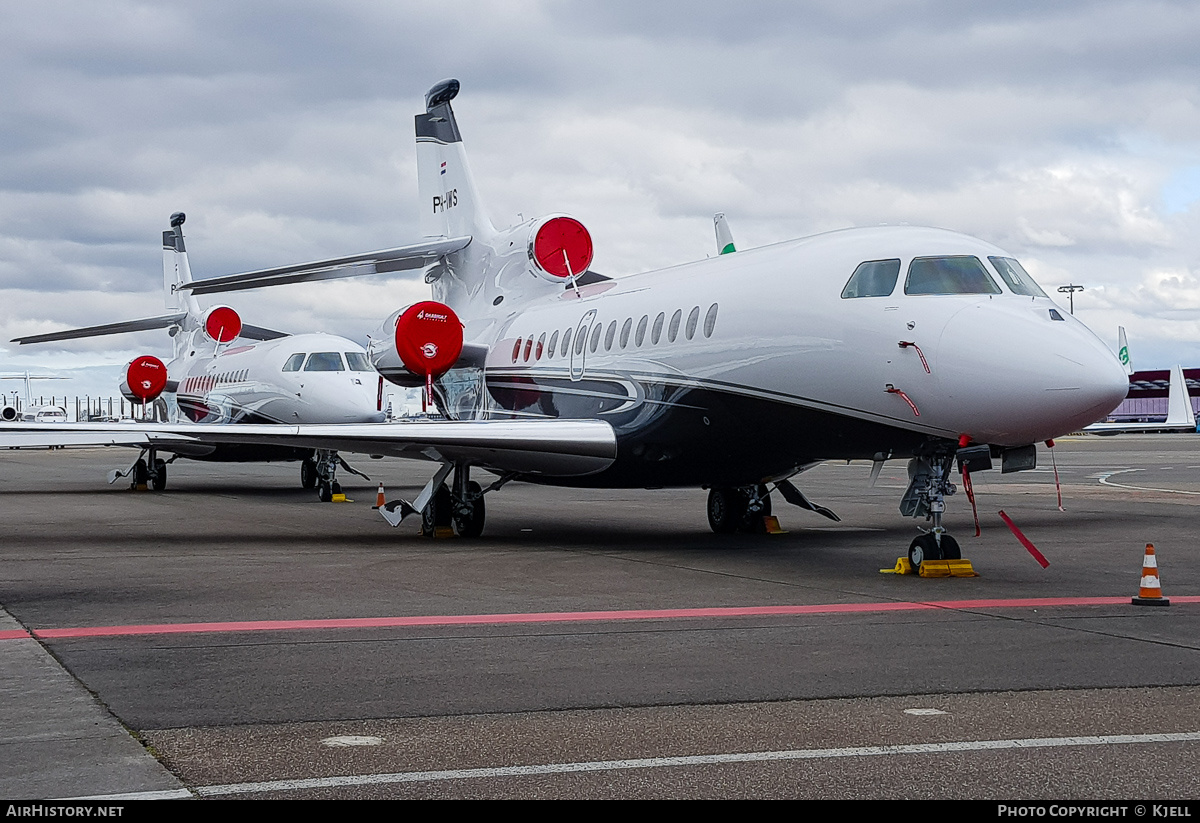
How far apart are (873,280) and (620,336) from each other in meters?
4.49

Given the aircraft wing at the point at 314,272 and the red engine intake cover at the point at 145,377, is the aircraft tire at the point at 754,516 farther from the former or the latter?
the red engine intake cover at the point at 145,377

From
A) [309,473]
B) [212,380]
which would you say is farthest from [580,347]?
[212,380]

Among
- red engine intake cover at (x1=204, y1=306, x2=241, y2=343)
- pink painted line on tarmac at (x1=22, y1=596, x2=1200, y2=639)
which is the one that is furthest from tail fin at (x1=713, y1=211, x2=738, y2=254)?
red engine intake cover at (x1=204, y1=306, x2=241, y2=343)

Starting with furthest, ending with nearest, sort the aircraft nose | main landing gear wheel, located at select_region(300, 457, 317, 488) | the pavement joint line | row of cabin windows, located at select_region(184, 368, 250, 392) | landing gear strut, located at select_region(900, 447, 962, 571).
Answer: row of cabin windows, located at select_region(184, 368, 250, 392)
main landing gear wheel, located at select_region(300, 457, 317, 488)
landing gear strut, located at select_region(900, 447, 962, 571)
the aircraft nose
the pavement joint line

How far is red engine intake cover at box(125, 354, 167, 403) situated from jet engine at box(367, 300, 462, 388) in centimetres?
1794

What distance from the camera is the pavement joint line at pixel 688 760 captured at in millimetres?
4875

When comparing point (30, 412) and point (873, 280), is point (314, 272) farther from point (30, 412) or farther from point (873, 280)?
point (30, 412)

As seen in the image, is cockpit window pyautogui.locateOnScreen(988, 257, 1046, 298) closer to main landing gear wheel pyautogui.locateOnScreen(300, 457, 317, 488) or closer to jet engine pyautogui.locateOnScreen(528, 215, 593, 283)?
jet engine pyautogui.locateOnScreen(528, 215, 593, 283)

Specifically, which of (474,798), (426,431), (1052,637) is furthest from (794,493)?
(474,798)

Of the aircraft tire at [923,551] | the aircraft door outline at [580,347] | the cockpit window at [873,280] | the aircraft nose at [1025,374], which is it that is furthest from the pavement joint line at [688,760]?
the aircraft door outline at [580,347]

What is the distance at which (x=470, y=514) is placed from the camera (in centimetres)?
1723

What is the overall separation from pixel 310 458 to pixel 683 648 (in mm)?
22643

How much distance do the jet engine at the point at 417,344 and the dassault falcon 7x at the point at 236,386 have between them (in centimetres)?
394

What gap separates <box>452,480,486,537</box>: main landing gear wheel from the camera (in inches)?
678
